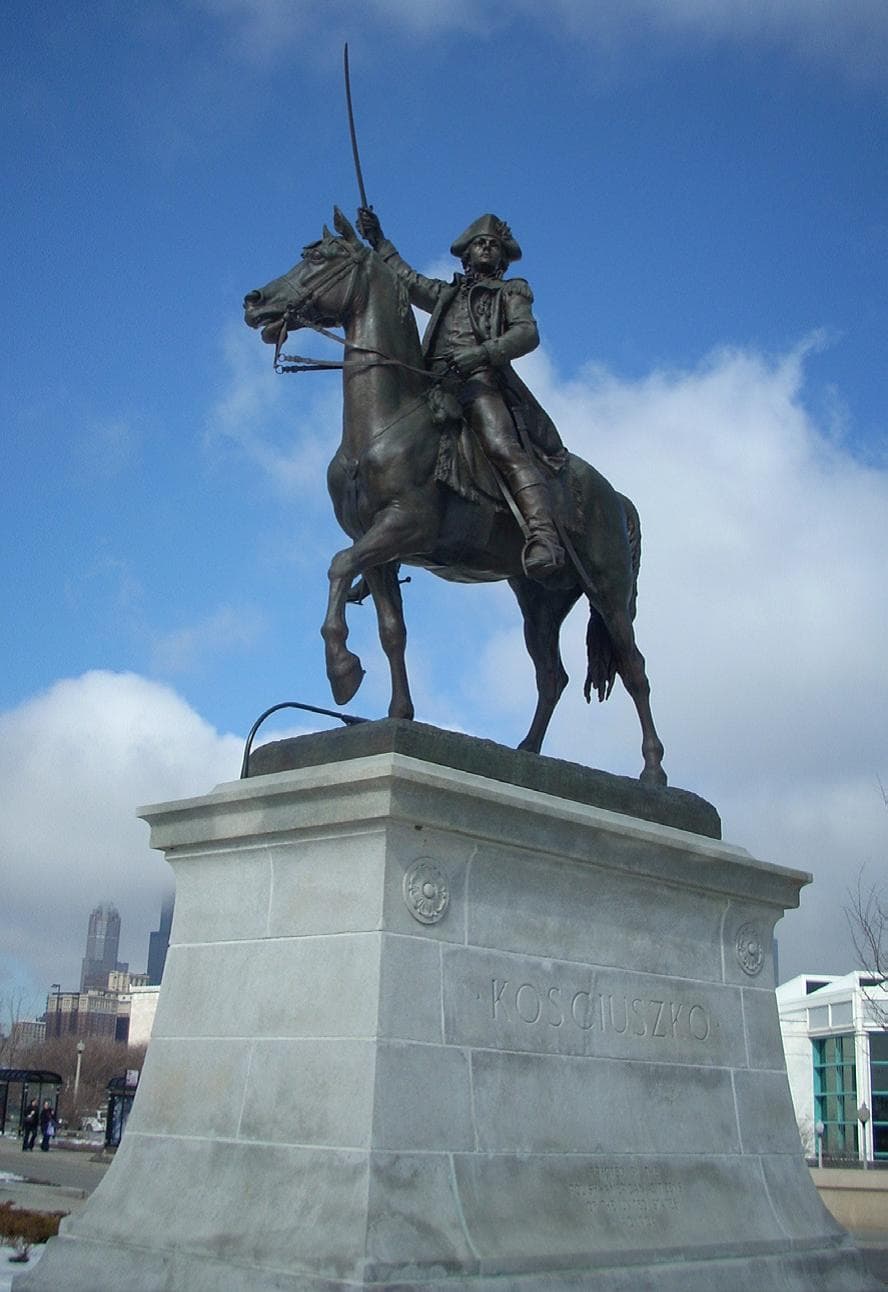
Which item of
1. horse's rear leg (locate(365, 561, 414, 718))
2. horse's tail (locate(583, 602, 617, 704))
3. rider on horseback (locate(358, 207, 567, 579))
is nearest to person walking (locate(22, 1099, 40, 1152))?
horse's tail (locate(583, 602, 617, 704))

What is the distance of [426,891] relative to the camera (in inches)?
307

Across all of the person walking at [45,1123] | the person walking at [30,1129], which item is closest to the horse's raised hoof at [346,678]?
the person walking at [30,1129]

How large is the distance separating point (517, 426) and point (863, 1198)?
54.1ft

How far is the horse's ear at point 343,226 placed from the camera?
392 inches

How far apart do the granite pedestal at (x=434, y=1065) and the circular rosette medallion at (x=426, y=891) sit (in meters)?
0.02

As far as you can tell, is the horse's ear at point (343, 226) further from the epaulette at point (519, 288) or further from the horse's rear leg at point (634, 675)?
the horse's rear leg at point (634, 675)

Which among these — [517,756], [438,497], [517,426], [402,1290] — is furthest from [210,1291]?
[517,426]

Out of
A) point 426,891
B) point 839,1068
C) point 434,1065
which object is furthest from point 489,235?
point 839,1068

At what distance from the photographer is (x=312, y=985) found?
7.73 metres

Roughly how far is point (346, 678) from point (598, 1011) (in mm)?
2622

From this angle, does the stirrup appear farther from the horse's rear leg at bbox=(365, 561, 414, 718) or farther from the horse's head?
the horse's head

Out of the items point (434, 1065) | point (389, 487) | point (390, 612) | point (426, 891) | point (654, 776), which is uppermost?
point (389, 487)

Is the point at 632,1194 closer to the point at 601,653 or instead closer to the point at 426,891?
the point at 426,891

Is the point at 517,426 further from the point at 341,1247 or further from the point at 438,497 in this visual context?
the point at 341,1247
